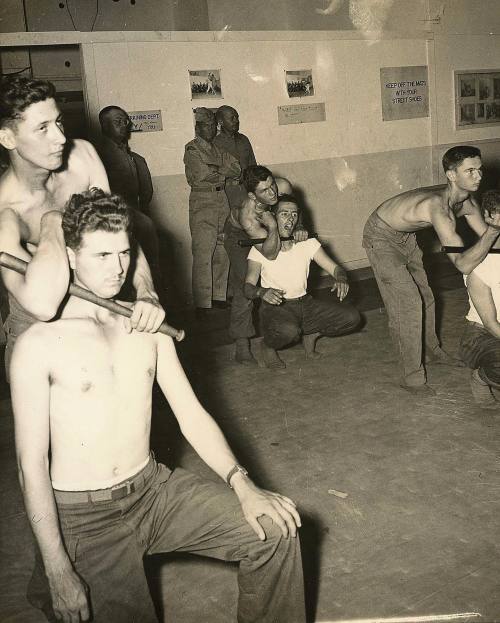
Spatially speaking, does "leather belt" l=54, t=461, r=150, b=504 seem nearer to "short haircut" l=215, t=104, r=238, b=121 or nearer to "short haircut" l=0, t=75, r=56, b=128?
"short haircut" l=0, t=75, r=56, b=128

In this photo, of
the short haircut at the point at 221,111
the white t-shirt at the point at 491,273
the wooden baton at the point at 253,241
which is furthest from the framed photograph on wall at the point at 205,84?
the white t-shirt at the point at 491,273

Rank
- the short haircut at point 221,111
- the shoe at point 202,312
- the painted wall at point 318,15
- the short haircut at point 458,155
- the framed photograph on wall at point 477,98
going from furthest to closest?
the framed photograph on wall at point 477,98 → the painted wall at point 318,15 → the short haircut at point 221,111 → the shoe at point 202,312 → the short haircut at point 458,155

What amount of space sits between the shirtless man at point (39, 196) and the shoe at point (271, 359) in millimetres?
2866

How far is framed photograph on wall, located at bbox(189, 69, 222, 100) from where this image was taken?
761 cm

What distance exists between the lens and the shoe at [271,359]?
557 cm

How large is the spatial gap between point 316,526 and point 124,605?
1.31m

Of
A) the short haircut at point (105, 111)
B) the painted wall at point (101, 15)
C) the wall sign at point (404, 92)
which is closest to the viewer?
the short haircut at point (105, 111)

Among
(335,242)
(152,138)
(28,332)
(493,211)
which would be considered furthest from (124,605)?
(335,242)

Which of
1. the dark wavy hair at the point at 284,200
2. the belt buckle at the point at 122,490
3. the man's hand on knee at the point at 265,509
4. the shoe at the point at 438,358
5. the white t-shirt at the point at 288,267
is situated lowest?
the shoe at the point at 438,358

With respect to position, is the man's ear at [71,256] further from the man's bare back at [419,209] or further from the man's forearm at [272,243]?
the man's forearm at [272,243]

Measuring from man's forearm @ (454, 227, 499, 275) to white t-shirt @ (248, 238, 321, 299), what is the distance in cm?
171

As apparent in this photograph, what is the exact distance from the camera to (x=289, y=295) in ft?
18.5

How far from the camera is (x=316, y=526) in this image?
3.22 meters

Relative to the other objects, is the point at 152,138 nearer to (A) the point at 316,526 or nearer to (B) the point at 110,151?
(B) the point at 110,151
